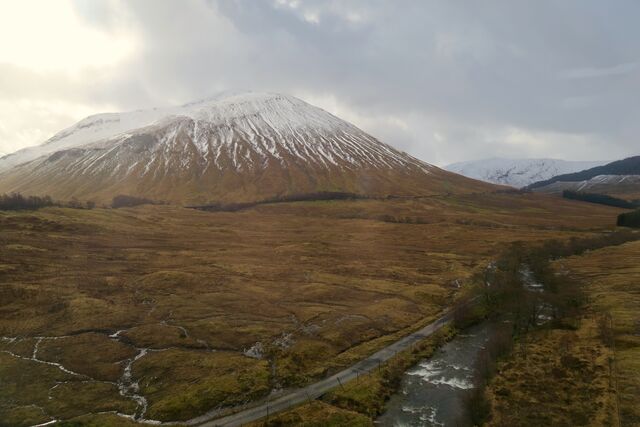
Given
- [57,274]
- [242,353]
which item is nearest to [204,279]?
[57,274]

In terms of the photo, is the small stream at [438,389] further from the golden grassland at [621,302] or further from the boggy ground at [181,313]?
the golden grassland at [621,302]

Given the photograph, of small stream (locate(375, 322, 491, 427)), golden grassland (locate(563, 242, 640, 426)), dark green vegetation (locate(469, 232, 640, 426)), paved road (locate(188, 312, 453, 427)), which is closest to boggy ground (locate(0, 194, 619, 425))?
paved road (locate(188, 312, 453, 427))

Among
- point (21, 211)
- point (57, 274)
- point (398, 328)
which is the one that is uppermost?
point (21, 211)

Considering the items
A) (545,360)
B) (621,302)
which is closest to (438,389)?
(545,360)

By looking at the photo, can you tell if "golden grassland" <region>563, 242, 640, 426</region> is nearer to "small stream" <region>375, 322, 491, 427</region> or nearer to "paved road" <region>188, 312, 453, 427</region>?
"small stream" <region>375, 322, 491, 427</region>

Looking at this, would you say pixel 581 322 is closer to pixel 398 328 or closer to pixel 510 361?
pixel 510 361
